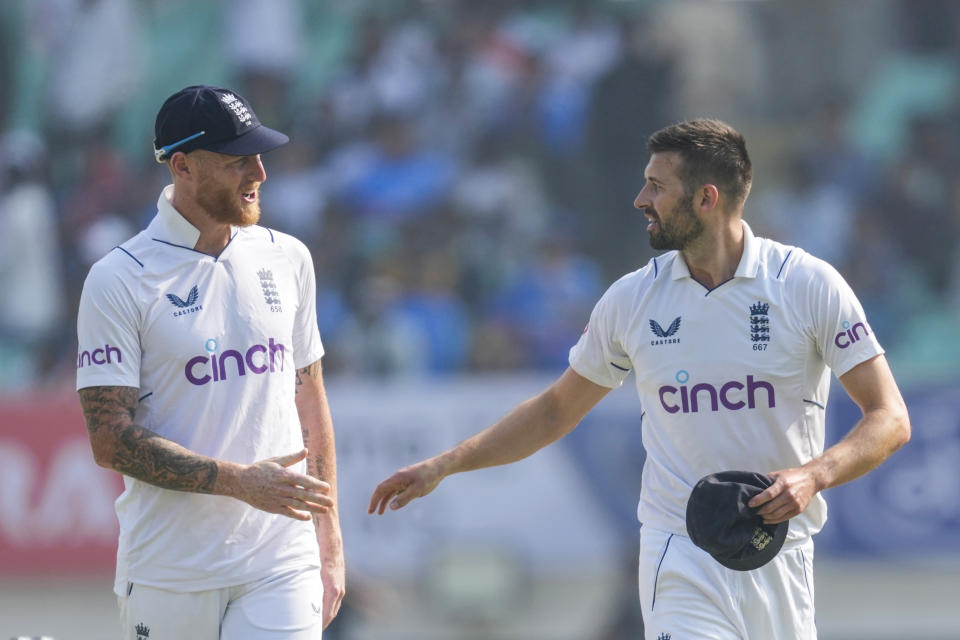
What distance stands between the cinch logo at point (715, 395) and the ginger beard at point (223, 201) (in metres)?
1.57

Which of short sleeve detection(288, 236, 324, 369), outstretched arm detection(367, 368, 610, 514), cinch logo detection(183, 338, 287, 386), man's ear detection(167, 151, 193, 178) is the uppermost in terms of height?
man's ear detection(167, 151, 193, 178)

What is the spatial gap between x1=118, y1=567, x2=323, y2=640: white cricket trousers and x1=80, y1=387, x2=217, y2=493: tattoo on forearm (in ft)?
1.30

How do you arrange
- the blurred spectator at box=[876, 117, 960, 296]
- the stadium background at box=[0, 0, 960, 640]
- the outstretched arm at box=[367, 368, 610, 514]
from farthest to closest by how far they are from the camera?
1. the blurred spectator at box=[876, 117, 960, 296]
2. the stadium background at box=[0, 0, 960, 640]
3. the outstretched arm at box=[367, 368, 610, 514]

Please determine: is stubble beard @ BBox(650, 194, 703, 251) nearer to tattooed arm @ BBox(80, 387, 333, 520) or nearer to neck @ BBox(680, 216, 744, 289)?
neck @ BBox(680, 216, 744, 289)

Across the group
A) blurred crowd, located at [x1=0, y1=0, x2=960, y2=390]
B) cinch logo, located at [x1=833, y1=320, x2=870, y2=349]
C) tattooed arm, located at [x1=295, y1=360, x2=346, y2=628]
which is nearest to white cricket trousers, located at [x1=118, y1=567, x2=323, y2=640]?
tattooed arm, located at [x1=295, y1=360, x2=346, y2=628]

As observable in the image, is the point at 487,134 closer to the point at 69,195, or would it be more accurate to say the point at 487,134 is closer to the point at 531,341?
the point at 531,341

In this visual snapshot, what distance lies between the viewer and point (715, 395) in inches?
189

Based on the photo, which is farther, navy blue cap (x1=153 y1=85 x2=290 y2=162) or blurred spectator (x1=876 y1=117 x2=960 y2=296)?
blurred spectator (x1=876 y1=117 x2=960 y2=296)

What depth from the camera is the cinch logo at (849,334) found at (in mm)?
4688

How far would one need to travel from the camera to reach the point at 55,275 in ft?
41.2

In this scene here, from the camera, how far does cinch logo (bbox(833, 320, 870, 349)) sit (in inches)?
185

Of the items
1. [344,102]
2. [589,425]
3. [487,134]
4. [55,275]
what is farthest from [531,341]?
[55,275]

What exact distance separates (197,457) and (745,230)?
204 cm

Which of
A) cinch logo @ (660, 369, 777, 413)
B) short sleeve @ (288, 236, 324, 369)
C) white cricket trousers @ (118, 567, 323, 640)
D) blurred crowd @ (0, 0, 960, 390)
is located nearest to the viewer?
white cricket trousers @ (118, 567, 323, 640)
